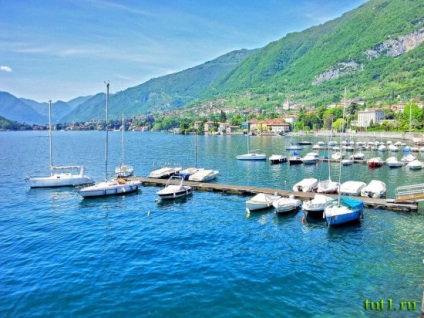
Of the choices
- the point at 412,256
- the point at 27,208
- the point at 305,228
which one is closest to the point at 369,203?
the point at 305,228

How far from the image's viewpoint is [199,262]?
26.8 metres

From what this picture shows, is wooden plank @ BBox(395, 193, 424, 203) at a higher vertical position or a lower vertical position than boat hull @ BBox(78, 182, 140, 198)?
higher

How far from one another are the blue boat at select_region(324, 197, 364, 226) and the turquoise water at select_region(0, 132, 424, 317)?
89 centimetres

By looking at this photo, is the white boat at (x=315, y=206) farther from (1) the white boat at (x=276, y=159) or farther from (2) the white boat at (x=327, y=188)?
(1) the white boat at (x=276, y=159)

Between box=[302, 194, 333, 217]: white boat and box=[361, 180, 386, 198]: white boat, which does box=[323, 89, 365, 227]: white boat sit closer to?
box=[302, 194, 333, 217]: white boat

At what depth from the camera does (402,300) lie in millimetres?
20484

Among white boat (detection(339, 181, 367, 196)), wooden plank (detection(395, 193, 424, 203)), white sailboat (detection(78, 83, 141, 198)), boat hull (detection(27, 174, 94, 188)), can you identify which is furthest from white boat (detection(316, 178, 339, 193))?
boat hull (detection(27, 174, 94, 188))

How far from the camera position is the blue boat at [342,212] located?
1355 inches

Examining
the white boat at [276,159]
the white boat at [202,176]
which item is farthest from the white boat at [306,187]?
the white boat at [276,159]

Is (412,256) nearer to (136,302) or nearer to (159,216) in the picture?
(136,302)

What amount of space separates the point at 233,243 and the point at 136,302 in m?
11.9

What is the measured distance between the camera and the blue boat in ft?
113

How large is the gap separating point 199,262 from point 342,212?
16874 millimetres

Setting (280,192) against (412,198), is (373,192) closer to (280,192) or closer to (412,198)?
(412,198)
